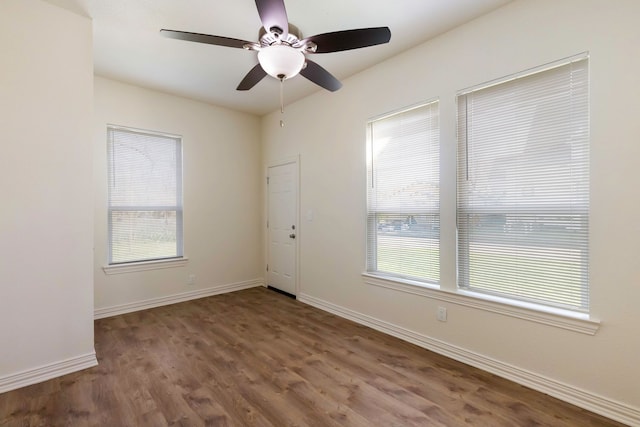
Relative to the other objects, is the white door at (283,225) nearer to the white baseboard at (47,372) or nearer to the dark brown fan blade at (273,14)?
the white baseboard at (47,372)

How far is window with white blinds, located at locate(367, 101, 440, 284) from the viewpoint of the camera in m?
2.81

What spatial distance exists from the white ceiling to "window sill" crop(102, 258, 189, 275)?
2264mm

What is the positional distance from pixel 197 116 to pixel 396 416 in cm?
428

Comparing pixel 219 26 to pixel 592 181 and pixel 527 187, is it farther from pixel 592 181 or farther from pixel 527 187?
pixel 592 181

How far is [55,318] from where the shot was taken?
7.74 ft

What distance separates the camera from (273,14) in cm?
169

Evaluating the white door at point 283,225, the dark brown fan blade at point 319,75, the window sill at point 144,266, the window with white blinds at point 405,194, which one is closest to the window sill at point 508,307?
the window with white blinds at point 405,194

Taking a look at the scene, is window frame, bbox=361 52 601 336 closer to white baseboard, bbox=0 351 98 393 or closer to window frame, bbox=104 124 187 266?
white baseboard, bbox=0 351 98 393

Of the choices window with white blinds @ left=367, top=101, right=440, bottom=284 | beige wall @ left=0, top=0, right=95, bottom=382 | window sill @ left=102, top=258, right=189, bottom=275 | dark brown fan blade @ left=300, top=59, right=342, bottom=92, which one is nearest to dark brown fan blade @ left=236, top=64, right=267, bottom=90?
dark brown fan blade @ left=300, top=59, right=342, bottom=92

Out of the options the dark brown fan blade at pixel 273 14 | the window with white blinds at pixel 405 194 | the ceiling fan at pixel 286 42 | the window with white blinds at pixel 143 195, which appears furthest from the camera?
the window with white blinds at pixel 143 195

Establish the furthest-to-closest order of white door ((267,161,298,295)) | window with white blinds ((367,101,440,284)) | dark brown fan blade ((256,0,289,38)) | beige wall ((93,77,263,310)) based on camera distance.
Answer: white door ((267,161,298,295))
beige wall ((93,77,263,310))
window with white blinds ((367,101,440,284))
dark brown fan blade ((256,0,289,38))

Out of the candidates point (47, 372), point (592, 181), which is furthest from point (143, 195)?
point (592, 181)

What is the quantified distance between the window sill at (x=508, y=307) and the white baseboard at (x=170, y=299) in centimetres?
264

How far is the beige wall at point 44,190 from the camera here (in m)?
2.18
